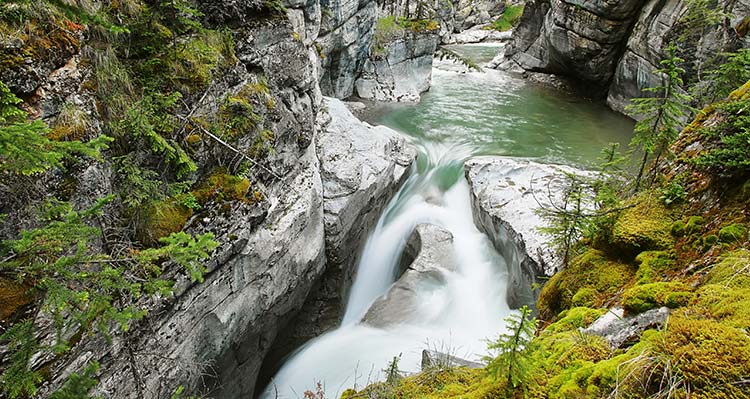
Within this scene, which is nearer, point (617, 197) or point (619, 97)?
point (617, 197)

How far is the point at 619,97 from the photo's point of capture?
21953 millimetres

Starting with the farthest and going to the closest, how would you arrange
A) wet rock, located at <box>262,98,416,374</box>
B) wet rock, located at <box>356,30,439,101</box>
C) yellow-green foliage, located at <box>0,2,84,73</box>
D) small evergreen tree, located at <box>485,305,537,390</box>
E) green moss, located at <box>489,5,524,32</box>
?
green moss, located at <box>489,5,524,32</box> < wet rock, located at <box>356,30,439,101</box> < wet rock, located at <box>262,98,416,374</box> < yellow-green foliage, located at <box>0,2,84,73</box> < small evergreen tree, located at <box>485,305,537,390</box>

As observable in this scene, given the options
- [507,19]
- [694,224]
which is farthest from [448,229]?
[507,19]

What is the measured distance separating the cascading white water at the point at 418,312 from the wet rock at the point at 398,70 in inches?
463

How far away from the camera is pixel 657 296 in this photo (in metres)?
3.34

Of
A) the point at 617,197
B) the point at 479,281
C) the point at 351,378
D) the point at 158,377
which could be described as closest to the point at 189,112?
the point at 158,377

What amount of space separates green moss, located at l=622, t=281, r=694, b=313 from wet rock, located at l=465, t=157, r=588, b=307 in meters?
4.01

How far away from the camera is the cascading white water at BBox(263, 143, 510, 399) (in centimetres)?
846

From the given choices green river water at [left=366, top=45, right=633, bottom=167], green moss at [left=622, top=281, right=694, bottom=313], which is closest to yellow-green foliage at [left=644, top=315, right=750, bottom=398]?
green moss at [left=622, top=281, right=694, bottom=313]

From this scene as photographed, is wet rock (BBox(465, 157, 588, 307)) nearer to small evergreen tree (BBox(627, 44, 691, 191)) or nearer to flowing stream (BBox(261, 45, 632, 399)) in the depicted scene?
flowing stream (BBox(261, 45, 632, 399))

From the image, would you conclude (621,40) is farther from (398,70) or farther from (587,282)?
(587,282)

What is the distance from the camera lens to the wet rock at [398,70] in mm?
23516

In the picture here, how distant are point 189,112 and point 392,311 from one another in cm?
612

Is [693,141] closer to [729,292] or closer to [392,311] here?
[729,292]
